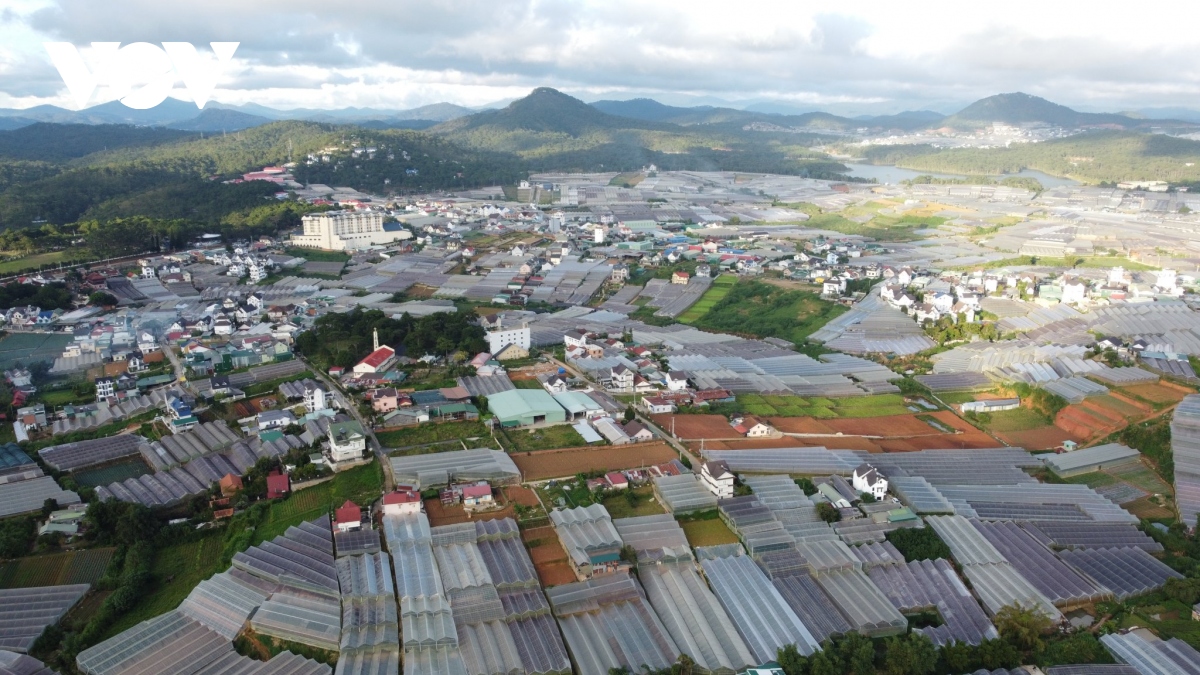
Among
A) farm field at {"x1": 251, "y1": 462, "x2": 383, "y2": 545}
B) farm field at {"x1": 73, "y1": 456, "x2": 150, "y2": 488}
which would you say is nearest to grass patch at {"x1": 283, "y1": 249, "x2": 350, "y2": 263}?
farm field at {"x1": 73, "y1": 456, "x2": 150, "y2": 488}

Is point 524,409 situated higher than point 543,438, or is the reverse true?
point 524,409

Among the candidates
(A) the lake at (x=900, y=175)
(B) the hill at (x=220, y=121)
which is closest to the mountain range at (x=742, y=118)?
(B) the hill at (x=220, y=121)

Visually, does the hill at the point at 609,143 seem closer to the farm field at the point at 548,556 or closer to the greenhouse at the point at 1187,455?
the greenhouse at the point at 1187,455

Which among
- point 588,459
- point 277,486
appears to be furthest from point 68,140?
point 588,459

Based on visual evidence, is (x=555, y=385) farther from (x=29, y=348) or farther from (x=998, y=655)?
(x=29, y=348)

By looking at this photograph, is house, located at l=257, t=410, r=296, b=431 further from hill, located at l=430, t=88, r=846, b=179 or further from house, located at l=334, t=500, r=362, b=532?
hill, located at l=430, t=88, r=846, b=179

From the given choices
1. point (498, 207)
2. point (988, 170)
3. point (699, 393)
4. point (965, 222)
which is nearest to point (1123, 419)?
point (699, 393)

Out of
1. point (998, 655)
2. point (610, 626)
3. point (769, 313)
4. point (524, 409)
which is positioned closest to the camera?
point (998, 655)
